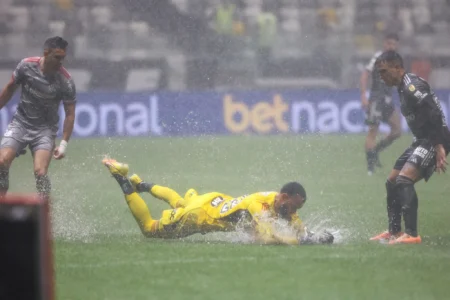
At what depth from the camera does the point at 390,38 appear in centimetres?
1688

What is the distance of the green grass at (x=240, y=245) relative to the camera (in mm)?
7398

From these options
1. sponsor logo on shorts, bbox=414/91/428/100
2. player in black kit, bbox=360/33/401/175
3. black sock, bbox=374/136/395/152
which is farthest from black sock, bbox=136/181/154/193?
black sock, bbox=374/136/395/152

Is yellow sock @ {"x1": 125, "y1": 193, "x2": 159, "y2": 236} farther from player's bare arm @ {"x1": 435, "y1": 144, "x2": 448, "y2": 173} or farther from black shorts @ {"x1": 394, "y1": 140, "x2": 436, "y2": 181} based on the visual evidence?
player's bare arm @ {"x1": 435, "y1": 144, "x2": 448, "y2": 173}

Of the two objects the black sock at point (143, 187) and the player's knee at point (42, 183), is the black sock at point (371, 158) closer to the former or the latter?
the black sock at point (143, 187)

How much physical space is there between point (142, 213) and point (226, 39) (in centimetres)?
1795

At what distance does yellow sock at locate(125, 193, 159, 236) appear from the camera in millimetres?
9617

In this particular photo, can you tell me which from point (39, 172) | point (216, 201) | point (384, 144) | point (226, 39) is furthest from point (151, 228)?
point (226, 39)

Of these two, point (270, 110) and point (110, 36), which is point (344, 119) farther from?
point (110, 36)

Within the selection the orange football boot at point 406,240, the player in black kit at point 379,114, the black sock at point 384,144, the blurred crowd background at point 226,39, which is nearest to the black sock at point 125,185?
the orange football boot at point 406,240

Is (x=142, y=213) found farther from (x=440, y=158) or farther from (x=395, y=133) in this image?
(x=395, y=133)

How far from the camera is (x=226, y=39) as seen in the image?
1070 inches

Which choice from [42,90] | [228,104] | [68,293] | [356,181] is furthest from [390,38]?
[68,293]

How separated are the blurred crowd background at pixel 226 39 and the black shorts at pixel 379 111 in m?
8.26

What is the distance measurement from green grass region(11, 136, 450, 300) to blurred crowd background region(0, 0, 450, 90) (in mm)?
5667
